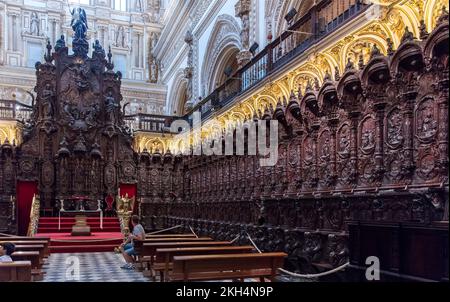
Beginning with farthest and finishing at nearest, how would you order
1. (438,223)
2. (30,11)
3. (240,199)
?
(30,11)
(240,199)
(438,223)

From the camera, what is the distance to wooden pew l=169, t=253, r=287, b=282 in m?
6.06

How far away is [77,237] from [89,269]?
14.7ft

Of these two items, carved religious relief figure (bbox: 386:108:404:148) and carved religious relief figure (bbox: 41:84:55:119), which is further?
carved religious relief figure (bbox: 41:84:55:119)

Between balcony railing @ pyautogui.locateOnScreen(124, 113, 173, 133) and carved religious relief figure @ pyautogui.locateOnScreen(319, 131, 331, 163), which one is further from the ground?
balcony railing @ pyautogui.locateOnScreen(124, 113, 173, 133)

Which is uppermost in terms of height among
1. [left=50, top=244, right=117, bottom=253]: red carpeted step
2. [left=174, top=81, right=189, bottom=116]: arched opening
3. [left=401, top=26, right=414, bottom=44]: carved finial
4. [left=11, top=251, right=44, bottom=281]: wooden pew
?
[left=174, top=81, right=189, bottom=116]: arched opening

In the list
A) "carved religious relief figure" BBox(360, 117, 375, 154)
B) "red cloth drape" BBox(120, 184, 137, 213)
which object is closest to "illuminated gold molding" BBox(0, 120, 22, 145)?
"red cloth drape" BBox(120, 184, 137, 213)

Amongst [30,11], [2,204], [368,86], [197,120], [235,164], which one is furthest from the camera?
[30,11]

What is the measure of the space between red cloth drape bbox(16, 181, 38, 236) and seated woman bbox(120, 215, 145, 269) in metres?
8.48

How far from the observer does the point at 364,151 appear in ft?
23.0

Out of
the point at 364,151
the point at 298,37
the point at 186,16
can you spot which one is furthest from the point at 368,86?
the point at 186,16

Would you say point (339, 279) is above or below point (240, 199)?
below

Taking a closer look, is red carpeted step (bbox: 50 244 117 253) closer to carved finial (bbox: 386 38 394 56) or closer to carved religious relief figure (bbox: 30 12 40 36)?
carved finial (bbox: 386 38 394 56)

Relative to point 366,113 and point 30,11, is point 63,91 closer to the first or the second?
point 30,11

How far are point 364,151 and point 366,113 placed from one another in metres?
0.61
